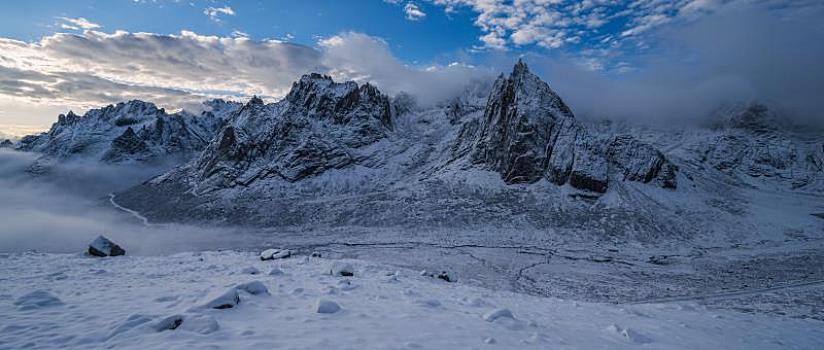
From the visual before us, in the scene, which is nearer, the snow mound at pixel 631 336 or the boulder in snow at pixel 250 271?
the snow mound at pixel 631 336

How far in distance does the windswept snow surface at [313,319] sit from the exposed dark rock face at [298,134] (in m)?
73.1

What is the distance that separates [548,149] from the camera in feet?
249

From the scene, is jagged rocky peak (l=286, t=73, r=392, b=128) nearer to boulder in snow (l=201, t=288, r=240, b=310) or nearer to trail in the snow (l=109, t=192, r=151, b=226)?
trail in the snow (l=109, t=192, r=151, b=226)

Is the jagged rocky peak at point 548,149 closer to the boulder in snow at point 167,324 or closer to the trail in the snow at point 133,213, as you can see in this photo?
Answer: the trail in the snow at point 133,213

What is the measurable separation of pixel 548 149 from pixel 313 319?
72562mm

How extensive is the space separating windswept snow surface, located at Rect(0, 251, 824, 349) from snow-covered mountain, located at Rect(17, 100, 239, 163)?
17845cm

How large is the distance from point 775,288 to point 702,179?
2294 inches

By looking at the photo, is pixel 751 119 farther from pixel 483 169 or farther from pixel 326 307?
pixel 326 307

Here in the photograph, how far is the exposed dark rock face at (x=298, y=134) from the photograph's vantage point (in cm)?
9088

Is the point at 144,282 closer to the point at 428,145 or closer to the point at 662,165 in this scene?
the point at 662,165

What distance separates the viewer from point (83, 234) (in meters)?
54.6

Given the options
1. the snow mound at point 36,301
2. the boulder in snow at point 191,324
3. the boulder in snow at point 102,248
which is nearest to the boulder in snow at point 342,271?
the snow mound at point 36,301

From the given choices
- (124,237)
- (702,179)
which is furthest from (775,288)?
(124,237)

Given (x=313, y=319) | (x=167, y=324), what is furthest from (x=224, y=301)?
(x=313, y=319)
